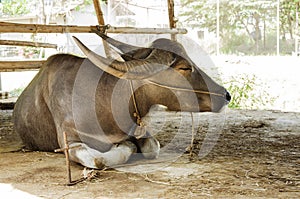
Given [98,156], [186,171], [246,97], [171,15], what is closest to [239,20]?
[246,97]

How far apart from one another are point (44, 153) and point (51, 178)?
2.99 feet

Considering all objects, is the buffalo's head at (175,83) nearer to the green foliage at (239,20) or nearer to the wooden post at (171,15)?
the wooden post at (171,15)

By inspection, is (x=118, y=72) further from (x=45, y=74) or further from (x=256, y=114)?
(x=256, y=114)

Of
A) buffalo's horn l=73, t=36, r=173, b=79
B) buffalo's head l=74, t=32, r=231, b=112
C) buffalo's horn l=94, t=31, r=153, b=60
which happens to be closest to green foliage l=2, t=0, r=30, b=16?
buffalo's horn l=94, t=31, r=153, b=60

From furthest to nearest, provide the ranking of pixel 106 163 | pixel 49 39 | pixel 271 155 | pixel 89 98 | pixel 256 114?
pixel 49 39
pixel 256 114
pixel 271 155
pixel 89 98
pixel 106 163

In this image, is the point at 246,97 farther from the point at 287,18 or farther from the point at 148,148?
the point at 287,18

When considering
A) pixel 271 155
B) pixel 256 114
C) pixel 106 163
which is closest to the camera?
pixel 106 163

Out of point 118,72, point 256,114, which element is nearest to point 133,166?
point 118,72

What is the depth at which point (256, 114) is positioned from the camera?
21.2ft

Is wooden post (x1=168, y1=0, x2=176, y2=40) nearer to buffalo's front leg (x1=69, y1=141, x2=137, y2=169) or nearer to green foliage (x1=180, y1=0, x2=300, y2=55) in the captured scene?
buffalo's front leg (x1=69, y1=141, x2=137, y2=169)

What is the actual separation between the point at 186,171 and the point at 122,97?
2.54 ft

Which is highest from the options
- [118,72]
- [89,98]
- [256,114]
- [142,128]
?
[118,72]

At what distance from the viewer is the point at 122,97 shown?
347 centimetres

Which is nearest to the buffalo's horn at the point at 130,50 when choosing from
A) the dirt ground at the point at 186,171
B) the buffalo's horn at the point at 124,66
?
the buffalo's horn at the point at 124,66
